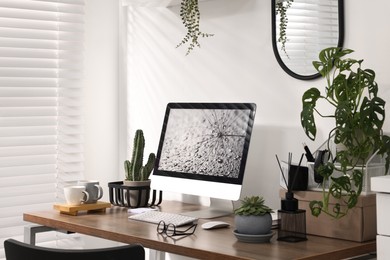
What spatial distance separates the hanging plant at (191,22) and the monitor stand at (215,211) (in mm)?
684

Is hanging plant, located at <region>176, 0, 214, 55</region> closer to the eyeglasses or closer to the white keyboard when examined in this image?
the white keyboard

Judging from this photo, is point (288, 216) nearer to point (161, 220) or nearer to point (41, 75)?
point (161, 220)

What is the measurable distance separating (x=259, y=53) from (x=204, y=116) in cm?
35

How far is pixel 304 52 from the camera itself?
291 cm

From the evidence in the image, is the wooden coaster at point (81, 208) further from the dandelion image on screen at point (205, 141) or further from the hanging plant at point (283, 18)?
the hanging plant at point (283, 18)

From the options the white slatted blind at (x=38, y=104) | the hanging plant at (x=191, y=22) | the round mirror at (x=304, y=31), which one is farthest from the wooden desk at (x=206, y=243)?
the hanging plant at (x=191, y=22)

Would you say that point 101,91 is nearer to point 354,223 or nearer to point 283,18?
point 283,18

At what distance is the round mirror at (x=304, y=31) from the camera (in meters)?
2.80

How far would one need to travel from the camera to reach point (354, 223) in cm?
242

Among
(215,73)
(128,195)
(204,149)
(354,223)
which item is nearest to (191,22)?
(215,73)

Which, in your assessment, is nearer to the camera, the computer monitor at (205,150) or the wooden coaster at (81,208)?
the computer monitor at (205,150)

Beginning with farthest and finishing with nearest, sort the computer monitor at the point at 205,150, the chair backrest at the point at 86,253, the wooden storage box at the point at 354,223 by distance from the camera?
the computer monitor at the point at 205,150 → the wooden storage box at the point at 354,223 → the chair backrest at the point at 86,253

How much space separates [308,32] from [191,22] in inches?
27.0

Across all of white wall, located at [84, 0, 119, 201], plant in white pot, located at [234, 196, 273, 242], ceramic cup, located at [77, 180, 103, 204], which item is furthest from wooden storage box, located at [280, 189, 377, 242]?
white wall, located at [84, 0, 119, 201]
